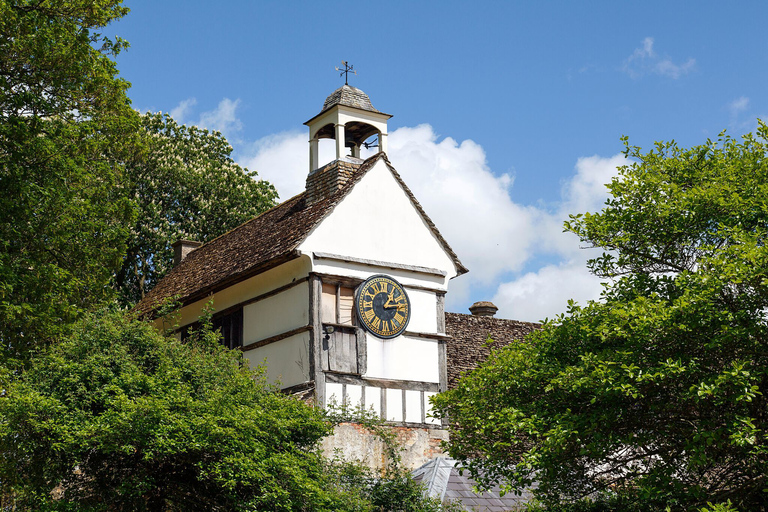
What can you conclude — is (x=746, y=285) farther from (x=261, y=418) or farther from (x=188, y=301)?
(x=188, y=301)

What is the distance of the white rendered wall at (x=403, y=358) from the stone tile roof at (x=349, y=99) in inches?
236

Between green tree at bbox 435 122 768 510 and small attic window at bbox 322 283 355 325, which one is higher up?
small attic window at bbox 322 283 355 325

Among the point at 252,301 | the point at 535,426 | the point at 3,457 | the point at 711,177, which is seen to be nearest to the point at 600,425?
the point at 535,426

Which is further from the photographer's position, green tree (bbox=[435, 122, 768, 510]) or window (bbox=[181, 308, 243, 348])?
window (bbox=[181, 308, 243, 348])

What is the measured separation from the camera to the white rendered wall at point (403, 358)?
63.5 feet

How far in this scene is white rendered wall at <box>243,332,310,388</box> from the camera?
18.9 m

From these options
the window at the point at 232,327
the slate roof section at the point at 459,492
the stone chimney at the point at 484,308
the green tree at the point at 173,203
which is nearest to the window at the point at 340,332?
the slate roof section at the point at 459,492

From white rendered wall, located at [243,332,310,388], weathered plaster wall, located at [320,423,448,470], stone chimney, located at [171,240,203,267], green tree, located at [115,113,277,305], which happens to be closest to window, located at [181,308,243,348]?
white rendered wall, located at [243,332,310,388]

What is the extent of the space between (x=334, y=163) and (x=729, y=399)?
1360cm

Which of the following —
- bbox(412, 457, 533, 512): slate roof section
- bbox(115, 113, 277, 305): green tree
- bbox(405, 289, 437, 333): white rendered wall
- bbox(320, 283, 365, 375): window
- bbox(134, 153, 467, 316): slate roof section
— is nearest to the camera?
bbox(412, 457, 533, 512): slate roof section

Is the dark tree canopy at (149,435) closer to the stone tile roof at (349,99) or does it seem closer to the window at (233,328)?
the window at (233,328)

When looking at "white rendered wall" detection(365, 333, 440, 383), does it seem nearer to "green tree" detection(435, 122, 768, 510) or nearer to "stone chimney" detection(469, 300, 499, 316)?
"green tree" detection(435, 122, 768, 510)

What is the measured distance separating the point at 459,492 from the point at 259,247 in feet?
26.8

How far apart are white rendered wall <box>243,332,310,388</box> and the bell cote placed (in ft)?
16.0
